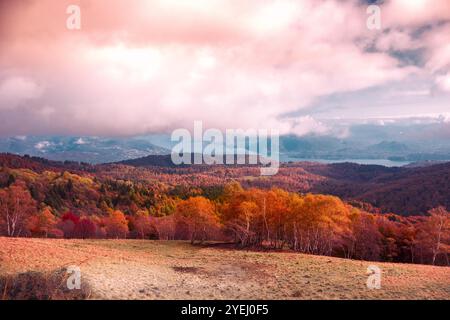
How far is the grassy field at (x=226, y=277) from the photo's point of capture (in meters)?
22.8

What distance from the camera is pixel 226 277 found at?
29203 millimetres

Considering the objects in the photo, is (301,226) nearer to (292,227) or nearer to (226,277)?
(292,227)

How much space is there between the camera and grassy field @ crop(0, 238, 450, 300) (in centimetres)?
2281

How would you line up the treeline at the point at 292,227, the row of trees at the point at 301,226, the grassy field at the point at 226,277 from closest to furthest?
the grassy field at the point at 226,277, the row of trees at the point at 301,226, the treeline at the point at 292,227

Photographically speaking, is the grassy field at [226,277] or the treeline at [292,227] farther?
the treeline at [292,227]

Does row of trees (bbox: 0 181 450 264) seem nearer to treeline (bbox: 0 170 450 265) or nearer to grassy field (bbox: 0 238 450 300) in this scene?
treeline (bbox: 0 170 450 265)

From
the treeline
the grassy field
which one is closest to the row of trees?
the treeline

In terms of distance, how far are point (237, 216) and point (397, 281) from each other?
3093 centimetres

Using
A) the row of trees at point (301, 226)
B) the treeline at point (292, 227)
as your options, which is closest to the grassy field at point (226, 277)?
the treeline at point (292, 227)

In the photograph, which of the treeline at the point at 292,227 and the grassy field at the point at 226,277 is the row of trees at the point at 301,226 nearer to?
the treeline at the point at 292,227

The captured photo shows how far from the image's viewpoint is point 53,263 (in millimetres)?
27172

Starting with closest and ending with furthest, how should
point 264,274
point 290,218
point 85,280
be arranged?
point 85,280 → point 264,274 → point 290,218
